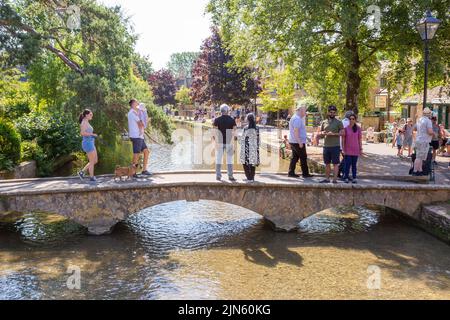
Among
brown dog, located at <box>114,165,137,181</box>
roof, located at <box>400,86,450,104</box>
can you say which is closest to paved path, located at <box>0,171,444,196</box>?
brown dog, located at <box>114,165,137,181</box>

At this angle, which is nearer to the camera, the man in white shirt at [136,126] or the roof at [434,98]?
the man in white shirt at [136,126]

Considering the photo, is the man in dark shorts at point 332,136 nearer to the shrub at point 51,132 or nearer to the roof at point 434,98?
the shrub at point 51,132

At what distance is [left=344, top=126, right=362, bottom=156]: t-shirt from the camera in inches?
→ 432

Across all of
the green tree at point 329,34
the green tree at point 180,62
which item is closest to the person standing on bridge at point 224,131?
the green tree at point 329,34

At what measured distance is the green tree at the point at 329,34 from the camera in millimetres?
16203

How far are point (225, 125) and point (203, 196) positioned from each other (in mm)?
1689

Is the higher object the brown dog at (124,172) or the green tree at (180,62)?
the green tree at (180,62)

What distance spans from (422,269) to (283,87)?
14.7 metres

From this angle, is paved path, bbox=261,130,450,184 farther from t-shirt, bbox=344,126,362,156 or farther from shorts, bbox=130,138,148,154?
shorts, bbox=130,138,148,154

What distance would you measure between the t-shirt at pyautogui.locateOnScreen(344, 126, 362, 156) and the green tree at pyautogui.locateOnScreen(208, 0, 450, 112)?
6.02 m

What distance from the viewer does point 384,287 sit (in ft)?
26.3

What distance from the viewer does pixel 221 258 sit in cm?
946

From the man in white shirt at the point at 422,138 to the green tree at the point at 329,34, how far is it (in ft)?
17.1
